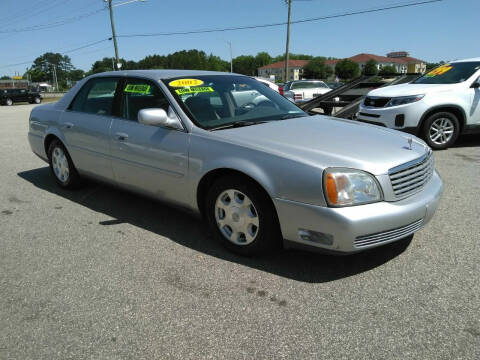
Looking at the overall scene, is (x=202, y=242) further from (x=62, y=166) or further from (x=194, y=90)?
(x=62, y=166)

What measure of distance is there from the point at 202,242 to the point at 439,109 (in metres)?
5.63

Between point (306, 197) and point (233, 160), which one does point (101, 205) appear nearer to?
point (233, 160)

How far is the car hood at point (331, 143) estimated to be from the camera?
2721mm

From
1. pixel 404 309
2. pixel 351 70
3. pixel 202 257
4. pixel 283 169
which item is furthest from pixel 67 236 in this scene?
pixel 351 70

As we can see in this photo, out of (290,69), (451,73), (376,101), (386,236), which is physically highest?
→ (290,69)

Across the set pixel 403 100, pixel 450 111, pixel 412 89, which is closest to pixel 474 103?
pixel 450 111

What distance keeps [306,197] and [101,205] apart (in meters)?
2.80

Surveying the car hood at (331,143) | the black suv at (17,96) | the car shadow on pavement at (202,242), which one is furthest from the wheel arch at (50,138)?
the black suv at (17,96)

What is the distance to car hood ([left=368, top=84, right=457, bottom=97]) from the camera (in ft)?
23.4

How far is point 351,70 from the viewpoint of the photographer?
109938mm

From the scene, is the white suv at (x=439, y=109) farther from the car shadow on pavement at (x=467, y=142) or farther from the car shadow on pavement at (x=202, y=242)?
the car shadow on pavement at (x=202, y=242)

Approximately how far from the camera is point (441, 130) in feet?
23.7

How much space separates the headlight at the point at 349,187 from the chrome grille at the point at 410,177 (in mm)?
182

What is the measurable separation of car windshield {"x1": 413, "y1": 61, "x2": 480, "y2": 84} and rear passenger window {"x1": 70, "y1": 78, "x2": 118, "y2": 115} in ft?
20.4
